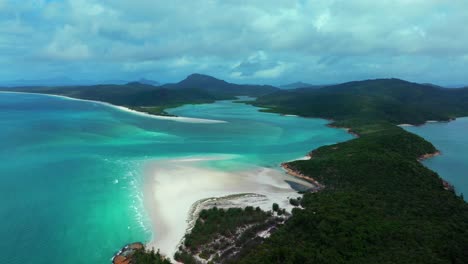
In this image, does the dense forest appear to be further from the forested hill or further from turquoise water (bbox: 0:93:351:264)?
the forested hill

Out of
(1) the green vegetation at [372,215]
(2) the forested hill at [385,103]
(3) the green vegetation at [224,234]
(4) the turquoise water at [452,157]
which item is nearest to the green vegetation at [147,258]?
(3) the green vegetation at [224,234]

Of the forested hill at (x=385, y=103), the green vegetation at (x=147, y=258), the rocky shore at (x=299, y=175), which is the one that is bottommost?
the green vegetation at (x=147, y=258)

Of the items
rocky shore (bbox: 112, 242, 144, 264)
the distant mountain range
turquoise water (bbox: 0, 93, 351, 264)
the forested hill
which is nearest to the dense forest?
rocky shore (bbox: 112, 242, 144, 264)

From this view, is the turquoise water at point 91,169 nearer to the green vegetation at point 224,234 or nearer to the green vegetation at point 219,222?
the green vegetation at point 219,222

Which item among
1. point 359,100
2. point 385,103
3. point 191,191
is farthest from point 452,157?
point 359,100

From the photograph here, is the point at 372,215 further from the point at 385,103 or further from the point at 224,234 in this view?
the point at 385,103
